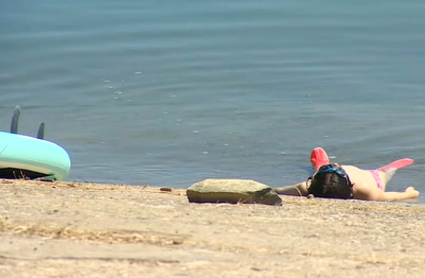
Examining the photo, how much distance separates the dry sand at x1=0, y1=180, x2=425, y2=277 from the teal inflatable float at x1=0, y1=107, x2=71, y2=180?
1585 millimetres

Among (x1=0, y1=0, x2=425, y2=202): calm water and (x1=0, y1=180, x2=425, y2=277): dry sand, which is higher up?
(x1=0, y1=0, x2=425, y2=202): calm water

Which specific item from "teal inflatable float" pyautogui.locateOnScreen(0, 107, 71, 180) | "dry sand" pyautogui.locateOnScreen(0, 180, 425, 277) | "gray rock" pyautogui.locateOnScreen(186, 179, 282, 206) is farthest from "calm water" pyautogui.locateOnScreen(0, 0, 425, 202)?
"dry sand" pyautogui.locateOnScreen(0, 180, 425, 277)

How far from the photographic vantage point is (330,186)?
838 centimetres

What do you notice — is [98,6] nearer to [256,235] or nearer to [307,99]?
[307,99]

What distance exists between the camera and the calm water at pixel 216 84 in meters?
10.8

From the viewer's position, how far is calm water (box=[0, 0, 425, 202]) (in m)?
10.8

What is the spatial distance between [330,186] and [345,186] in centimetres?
14

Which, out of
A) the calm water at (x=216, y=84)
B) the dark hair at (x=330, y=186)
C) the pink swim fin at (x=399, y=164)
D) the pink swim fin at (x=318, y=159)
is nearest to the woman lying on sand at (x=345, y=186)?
the dark hair at (x=330, y=186)

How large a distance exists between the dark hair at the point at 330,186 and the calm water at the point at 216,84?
1.31 metres

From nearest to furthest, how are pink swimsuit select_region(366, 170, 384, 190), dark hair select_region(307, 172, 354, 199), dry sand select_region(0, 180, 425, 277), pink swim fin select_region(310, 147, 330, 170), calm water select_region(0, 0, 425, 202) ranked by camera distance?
dry sand select_region(0, 180, 425, 277) → dark hair select_region(307, 172, 354, 199) → pink swimsuit select_region(366, 170, 384, 190) → pink swim fin select_region(310, 147, 330, 170) → calm water select_region(0, 0, 425, 202)

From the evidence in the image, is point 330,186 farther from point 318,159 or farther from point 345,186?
point 318,159

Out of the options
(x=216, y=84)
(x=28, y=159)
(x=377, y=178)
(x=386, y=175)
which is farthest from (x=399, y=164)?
(x=216, y=84)

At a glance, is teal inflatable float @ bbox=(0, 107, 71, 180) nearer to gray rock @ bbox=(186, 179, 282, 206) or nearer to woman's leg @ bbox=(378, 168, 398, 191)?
gray rock @ bbox=(186, 179, 282, 206)

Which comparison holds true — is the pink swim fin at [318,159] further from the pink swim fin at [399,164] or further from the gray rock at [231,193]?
the gray rock at [231,193]
